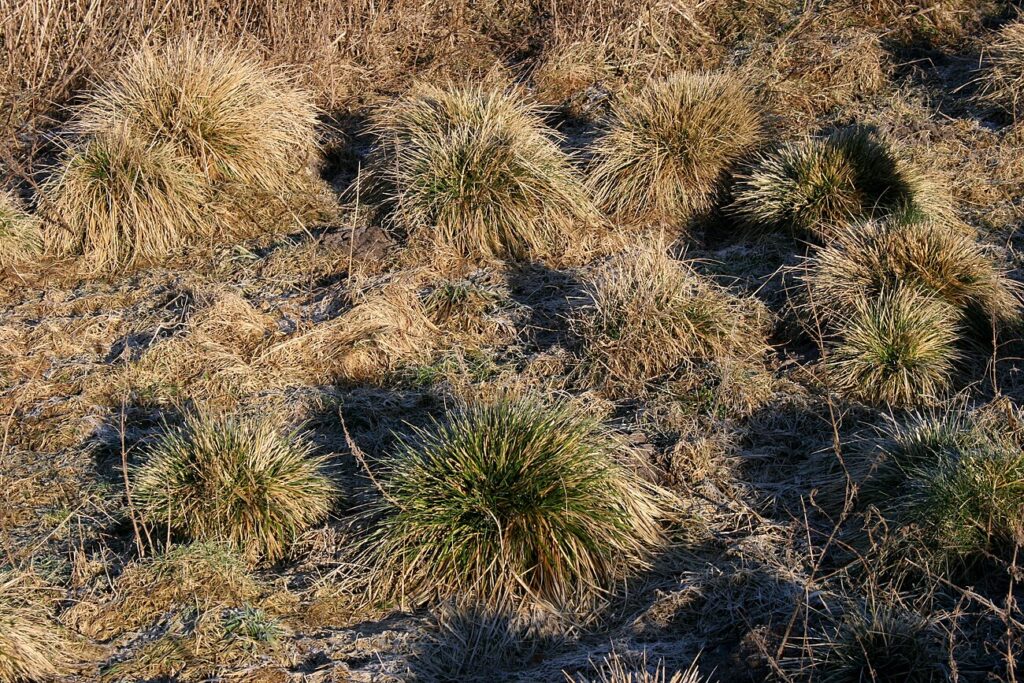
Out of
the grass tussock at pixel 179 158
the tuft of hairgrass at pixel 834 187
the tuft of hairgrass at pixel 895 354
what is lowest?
the tuft of hairgrass at pixel 895 354

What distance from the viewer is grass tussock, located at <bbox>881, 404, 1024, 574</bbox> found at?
14.4 ft

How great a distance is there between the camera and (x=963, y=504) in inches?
175

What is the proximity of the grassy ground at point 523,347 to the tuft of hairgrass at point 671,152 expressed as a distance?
30 mm

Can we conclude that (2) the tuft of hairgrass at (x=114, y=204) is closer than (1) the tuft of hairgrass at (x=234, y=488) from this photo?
No

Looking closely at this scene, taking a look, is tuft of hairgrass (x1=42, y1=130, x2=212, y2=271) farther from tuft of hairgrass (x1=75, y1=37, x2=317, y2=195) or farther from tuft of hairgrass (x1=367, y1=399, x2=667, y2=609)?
tuft of hairgrass (x1=367, y1=399, x2=667, y2=609)

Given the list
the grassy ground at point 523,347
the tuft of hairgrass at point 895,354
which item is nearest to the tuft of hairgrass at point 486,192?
the grassy ground at point 523,347

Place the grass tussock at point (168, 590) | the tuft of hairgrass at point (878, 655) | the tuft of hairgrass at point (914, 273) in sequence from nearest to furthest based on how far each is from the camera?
the tuft of hairgrass at point (878, 655)
the grass tussock at point (168, 590)
the tuft of hairgrass at point (914, 273)

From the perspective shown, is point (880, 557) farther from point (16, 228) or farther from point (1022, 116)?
point (16, 228)

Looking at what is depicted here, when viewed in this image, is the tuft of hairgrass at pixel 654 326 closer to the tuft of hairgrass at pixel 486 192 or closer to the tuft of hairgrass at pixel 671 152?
the tuft of hairgrass at pixel 486 192

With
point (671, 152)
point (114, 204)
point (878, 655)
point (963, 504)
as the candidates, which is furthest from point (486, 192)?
point (878, 655)

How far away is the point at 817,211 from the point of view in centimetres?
712

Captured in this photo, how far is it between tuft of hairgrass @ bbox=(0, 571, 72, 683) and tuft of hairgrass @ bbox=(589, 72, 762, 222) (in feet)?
15.2

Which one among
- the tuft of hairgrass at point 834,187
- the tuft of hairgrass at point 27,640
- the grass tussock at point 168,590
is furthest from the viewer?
the tuft of hairgrass at point 834,187

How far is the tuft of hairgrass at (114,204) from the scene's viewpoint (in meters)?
7.15
